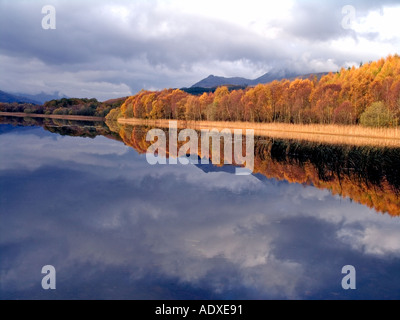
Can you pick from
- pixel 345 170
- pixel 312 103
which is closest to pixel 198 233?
pixel 345 170

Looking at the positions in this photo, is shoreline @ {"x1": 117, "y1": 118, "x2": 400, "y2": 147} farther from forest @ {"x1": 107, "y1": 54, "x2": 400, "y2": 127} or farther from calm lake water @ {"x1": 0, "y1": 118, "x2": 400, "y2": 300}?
calm lake water @ {"x1": 0, "y1": 118, "x2": 400, "y2": 300}

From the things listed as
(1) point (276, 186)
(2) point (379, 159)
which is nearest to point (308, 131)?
(2) point (379, 159)

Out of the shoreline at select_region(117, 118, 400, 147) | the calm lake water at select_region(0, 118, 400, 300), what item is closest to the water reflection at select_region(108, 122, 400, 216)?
the calm lake water at select_region(0, 118, 400, 300)

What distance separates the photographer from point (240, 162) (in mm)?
22750

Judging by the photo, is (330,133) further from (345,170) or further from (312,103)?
(345,170)

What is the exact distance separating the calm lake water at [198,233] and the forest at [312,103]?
31.5 metres

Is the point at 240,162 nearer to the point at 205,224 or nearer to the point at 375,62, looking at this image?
the point at 205,224

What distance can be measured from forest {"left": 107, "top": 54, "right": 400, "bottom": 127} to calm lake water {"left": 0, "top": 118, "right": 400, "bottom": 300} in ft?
103

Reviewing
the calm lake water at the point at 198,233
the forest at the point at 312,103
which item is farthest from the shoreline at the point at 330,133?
the calm lake water at the point at 198,233

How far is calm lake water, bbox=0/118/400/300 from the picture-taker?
6.53 m

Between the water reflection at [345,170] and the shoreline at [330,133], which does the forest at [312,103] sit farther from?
the water reflection at [345,170]

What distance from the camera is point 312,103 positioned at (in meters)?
58.4

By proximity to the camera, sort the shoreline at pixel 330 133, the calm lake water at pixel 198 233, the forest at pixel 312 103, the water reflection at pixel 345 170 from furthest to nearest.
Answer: the forest at pixel 312 103
the shoreline at pixel 330 133
the water reflection at pixel 345 170
the calm lake water at pixel 198 233

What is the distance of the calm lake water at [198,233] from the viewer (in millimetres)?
6531
